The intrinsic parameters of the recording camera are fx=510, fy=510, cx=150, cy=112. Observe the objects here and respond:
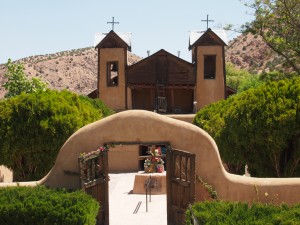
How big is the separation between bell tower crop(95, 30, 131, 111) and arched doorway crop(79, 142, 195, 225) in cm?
2609

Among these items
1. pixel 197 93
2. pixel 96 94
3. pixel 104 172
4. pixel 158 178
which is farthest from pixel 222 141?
pixel 96 94

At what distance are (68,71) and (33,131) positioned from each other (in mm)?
77025

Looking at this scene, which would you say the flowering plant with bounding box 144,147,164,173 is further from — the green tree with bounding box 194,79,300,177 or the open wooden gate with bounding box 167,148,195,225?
the open wooden gate with bounding box 167,148,195,225

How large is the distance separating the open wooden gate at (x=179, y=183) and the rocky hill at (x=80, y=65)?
76071mm

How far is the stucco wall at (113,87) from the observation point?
4200cm

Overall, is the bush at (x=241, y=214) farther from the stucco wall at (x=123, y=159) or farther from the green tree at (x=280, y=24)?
the green tree at (x=280, y=24)

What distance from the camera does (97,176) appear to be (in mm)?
16297

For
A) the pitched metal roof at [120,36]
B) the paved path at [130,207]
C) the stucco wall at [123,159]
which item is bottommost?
the paved path at [130,207]

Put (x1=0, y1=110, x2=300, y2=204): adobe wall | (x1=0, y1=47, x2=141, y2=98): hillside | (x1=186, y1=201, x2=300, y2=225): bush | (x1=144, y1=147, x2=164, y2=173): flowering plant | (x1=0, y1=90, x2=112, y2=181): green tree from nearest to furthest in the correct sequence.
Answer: (x1=186, y1=201, x2=300, y2=225): bush, (x1=0, y1=110, x2=300, y2=204): adobe wall, (x1=0, y1=90, x2=112, y2=181): green tree, (x1=144, y1=147, x2=164, y2=173): flowering plant, (x1=0, y1=47, x2=141, y2=98): hillside

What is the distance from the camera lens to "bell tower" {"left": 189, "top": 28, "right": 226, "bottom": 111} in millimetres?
41938

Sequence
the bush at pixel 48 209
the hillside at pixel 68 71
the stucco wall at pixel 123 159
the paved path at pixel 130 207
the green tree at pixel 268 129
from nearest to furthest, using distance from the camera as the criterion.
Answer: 1. the bush at pixel 48 209
2. the paved path at pixel 130 207
3. the green tree at pixel 268 129
4. the stucco wall at pixel 123 159
5. the hillside at pixel 68 71

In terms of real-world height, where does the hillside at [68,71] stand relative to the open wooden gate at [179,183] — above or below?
above

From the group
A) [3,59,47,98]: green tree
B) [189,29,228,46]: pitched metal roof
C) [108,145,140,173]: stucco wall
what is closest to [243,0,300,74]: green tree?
[189,29,228,46]: pitched metal roof

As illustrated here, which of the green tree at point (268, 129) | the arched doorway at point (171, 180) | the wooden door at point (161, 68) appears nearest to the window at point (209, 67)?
the wooden door at point (161, 68)
